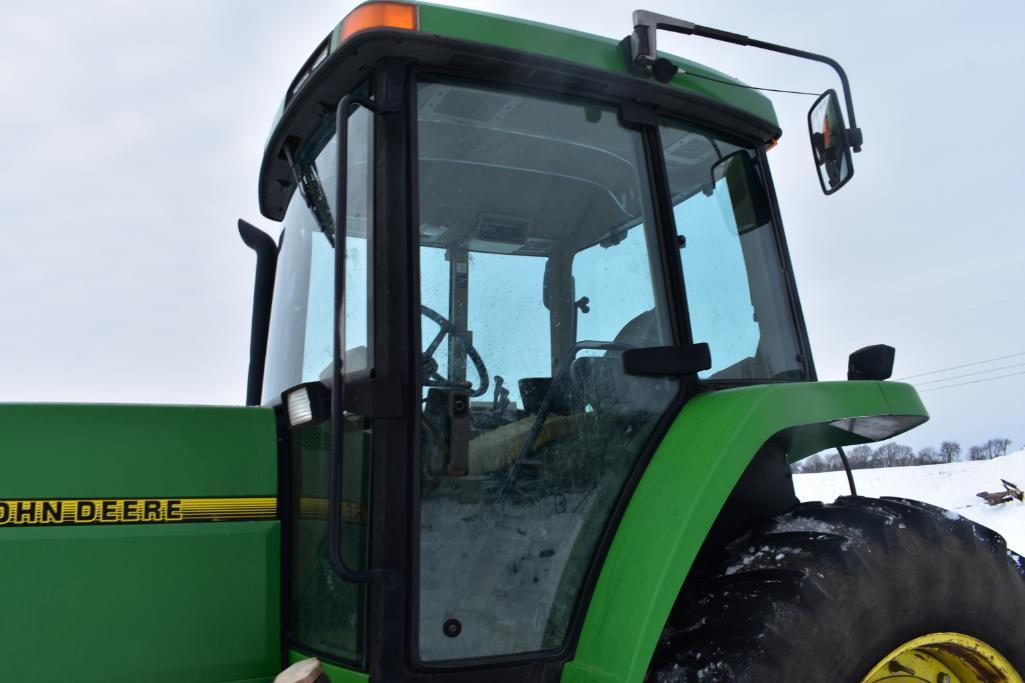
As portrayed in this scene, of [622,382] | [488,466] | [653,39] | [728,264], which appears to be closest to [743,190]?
[728,264]

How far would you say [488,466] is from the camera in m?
2.03

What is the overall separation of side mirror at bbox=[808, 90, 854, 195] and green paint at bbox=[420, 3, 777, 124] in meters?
0.38

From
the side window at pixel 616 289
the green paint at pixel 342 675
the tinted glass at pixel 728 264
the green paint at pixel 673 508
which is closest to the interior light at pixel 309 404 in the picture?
the green paint at pixel 342 675

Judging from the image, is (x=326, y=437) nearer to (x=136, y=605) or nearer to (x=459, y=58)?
(x=136, y=605)

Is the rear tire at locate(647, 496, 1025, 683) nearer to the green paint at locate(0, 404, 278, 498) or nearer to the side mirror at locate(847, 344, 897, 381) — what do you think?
the side mirror at locate(847, 344, 897, 381)

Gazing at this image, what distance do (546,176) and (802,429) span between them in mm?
1068

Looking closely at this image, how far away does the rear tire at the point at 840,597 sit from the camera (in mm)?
1891

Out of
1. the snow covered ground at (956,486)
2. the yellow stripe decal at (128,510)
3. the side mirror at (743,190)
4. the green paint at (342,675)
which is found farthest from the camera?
the snow covered ground at (956,486)

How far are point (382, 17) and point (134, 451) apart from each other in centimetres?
129

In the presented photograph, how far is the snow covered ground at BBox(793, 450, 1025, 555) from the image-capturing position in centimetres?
999

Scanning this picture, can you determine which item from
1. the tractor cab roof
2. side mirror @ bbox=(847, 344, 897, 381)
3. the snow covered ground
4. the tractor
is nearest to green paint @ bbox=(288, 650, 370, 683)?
the tractor

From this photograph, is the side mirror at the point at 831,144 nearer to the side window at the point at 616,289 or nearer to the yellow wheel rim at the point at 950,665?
the side window at the point at 616,289

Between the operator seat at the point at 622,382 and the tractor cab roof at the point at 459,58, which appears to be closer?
the tractor cab roof at the point at 459,58

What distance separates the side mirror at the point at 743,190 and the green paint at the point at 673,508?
2.19ft
